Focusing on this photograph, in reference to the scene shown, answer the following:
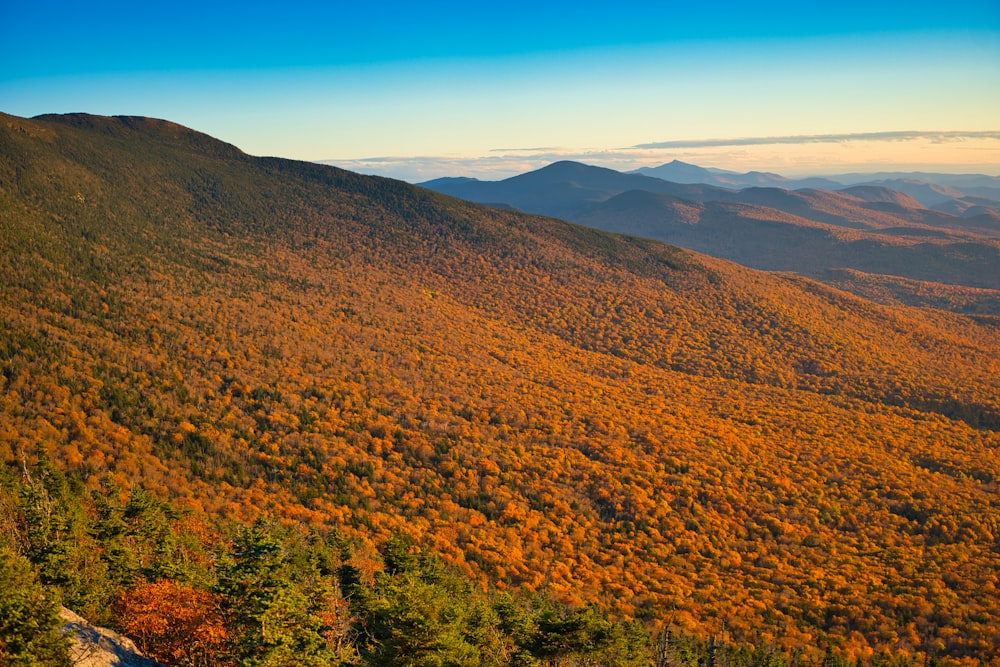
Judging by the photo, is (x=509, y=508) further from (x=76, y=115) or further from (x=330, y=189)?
(x=76, y=115)

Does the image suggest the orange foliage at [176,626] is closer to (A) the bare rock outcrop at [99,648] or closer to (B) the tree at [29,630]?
(A) the bare rock outcrop at [99,648]

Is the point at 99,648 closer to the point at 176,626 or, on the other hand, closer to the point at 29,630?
the point at 176,626

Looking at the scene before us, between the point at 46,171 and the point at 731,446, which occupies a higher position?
the point at 46,171

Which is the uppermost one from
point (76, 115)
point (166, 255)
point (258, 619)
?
point (76, 115)

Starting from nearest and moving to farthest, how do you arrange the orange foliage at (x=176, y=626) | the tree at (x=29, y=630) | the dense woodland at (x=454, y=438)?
1. the tree at (x=29, y=630)
2. the orange foliage at (x=176, y=626)
3. the dense woodland at (x=454, y=438)

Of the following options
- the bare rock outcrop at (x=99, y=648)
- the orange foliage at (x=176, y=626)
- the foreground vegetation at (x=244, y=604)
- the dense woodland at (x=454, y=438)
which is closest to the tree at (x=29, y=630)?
the foreground vegetation at (x=244, y=604)

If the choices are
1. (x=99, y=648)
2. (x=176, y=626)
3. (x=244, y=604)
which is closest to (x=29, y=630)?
(x=99, y=648)

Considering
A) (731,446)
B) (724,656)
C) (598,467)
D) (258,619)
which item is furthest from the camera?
(731,446)

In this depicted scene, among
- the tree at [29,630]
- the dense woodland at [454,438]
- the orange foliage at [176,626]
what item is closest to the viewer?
the tree at [29,630]

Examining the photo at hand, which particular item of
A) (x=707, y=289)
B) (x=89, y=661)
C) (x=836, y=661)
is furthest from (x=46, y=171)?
(x=707, y=289)
